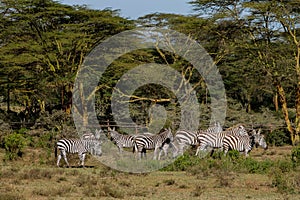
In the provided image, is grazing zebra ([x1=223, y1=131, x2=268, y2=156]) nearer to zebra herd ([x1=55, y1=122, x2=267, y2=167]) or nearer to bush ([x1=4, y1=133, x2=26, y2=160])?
zebra herd ([x1=55, y1=122, x2=267, y2=167])

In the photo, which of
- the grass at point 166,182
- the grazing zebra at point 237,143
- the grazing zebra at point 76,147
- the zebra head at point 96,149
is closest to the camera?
the grass at point 166,182

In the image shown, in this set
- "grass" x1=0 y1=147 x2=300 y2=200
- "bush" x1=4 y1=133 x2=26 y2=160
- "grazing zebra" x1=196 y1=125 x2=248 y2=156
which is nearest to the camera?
"grass" x1=0 y1=147 x2=300 y2=200

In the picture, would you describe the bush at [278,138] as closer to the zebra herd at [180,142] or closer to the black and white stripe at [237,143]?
the zebra herd at [180,142]

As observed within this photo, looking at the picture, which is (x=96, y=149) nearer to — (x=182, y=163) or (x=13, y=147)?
(x=182, y=163)

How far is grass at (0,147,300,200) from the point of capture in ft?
34.0

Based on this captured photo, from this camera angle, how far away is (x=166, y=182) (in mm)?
12164

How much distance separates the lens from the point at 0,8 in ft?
83.0

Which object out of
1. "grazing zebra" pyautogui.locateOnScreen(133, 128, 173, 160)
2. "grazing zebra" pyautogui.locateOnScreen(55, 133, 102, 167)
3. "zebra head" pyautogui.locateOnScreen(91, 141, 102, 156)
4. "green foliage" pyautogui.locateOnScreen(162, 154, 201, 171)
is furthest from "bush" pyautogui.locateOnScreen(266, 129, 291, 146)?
"grazing zebra" pyautogui.locateOnScreen(55, 133, 102, 167)

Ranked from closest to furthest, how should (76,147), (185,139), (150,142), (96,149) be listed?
(76,147) < (96,149) < (150,142) < (185,139)

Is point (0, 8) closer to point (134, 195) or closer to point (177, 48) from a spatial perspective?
point (177, 48)

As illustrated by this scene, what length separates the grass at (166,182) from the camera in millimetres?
10352

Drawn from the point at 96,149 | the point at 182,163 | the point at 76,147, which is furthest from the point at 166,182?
the point at 96,149

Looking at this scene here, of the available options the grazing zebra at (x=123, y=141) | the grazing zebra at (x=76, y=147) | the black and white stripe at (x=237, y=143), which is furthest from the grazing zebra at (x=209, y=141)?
the grazing zebra at (x=76, y=147)

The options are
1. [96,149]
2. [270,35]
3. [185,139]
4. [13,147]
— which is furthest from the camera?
[270,35]
